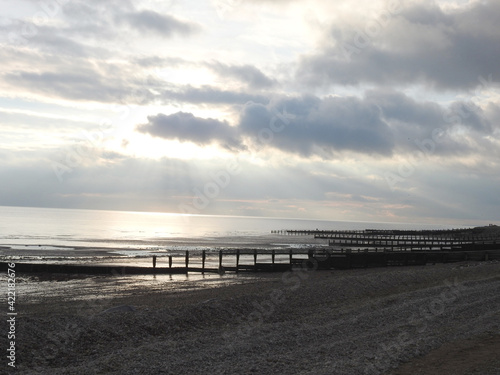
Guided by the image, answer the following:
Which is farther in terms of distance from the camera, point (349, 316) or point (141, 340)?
point (349, 316)

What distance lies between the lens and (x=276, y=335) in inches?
539

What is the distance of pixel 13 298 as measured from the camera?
22734 millimetres

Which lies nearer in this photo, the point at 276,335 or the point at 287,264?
the point at 276,335

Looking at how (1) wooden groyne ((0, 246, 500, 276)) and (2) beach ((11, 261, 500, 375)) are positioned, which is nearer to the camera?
(2) beach ((11, 261, 500, 375))

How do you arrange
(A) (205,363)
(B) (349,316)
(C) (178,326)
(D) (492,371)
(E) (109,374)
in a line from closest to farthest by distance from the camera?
1. (D) (492,371)
2. (E) (109,374)
3. (A) (205,363)
4. (C) (178,326)
5. (B) (349,316)

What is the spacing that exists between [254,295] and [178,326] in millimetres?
5408

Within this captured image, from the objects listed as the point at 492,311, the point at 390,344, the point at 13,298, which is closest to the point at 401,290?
the point at 492,311

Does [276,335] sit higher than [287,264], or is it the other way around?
[276,335]

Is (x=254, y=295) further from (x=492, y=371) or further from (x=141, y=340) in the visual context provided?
(x=492, y=371)

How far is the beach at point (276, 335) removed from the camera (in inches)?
423

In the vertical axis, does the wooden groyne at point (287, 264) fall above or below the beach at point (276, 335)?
below

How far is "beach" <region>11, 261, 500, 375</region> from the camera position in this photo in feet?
35.2

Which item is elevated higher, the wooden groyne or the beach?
the beach

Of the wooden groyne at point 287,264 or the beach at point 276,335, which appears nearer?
the beach at point 276,335
